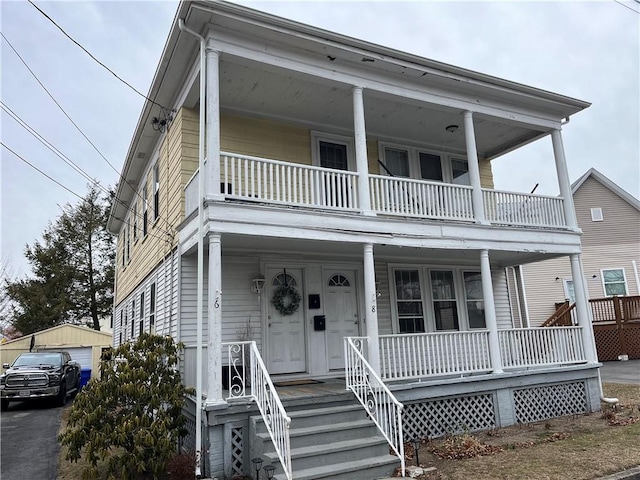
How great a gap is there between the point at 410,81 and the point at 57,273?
29809mm

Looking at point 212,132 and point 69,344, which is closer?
point 212,132


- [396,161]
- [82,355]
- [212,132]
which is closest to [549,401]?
[396,161]

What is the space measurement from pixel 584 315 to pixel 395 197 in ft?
16.3

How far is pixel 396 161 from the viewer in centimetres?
1171

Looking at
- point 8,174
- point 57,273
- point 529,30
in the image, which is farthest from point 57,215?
point 529,30

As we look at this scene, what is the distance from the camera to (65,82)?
10.2 m

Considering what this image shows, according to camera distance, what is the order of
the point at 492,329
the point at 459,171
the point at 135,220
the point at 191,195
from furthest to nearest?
the point at 135,220 < the point at 459,171 < the point at 492,329 < the point at 191,195

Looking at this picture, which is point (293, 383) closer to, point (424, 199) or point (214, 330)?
point (214, 330)

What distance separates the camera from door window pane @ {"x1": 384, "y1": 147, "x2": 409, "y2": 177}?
11.6 meters

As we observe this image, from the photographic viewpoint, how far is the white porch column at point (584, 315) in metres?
10.2

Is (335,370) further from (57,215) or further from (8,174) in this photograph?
(57,215)

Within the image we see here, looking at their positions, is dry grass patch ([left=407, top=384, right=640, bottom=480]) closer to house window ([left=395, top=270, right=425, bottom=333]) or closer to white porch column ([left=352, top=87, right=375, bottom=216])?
house window ([left=395, top=270, right=425, bottom=333])

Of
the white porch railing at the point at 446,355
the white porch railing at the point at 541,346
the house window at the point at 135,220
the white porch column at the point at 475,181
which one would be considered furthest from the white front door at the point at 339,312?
the house window at the point at 135,220

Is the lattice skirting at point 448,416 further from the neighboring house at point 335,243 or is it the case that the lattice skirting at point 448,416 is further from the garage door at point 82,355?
the garage door at point 82,355
